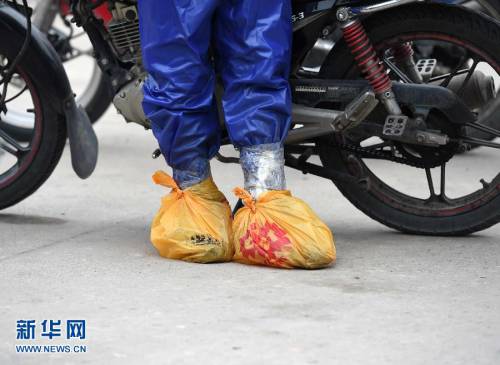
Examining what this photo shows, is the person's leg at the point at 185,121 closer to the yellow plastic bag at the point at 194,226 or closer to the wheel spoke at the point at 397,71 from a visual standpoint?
the yellow plastic bag at the point at 194,226

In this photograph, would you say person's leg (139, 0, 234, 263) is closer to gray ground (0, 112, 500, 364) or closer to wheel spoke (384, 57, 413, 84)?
gray ground (0, 112, 500, 364)

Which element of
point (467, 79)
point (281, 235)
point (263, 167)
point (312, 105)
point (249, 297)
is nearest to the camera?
point (249, 297)

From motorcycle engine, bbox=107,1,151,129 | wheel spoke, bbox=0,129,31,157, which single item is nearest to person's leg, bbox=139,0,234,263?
motorcycle engine, bbox=107,1,151,129

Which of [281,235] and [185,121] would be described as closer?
[281,235]

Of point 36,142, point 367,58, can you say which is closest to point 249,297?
point 367,58

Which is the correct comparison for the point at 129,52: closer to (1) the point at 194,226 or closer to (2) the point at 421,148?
(1) the point at 194,226

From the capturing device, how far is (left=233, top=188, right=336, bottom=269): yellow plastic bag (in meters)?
3.84

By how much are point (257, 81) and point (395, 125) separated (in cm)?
55

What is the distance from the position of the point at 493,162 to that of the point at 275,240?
102 inches

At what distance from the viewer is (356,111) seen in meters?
4.11

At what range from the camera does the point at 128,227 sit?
4641 mm

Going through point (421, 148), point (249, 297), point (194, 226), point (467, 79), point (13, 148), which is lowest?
point (249, 297)

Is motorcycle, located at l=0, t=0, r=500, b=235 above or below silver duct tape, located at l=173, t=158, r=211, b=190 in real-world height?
above

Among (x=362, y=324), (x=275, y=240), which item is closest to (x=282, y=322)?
(x=362, y=324)
